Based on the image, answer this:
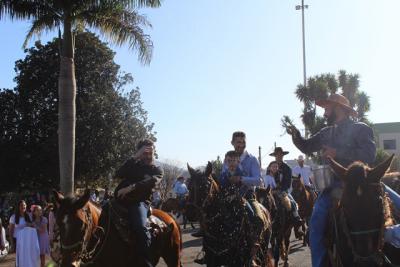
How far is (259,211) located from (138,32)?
1069 centimetres

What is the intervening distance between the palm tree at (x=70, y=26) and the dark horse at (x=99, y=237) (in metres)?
8.12

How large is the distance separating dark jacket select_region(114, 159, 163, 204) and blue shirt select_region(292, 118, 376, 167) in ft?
8.48

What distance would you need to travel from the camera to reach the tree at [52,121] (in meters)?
28.5

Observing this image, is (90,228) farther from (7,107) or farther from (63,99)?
(7,107)

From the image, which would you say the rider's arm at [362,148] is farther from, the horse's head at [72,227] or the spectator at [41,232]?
the spectator at [41,232]

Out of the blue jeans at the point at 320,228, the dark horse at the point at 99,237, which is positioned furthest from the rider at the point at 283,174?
the blue jeans at the point at 320,228

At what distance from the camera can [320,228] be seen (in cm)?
570

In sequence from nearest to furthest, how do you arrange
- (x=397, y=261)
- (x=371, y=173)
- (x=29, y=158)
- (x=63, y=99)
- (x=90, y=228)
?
(x=371, y=173), (x=397, y=261), (x=90, y=228), (x=63, y=99), (x=29, y=158)

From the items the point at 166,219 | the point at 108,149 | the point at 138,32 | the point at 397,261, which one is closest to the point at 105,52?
the point at 108,149

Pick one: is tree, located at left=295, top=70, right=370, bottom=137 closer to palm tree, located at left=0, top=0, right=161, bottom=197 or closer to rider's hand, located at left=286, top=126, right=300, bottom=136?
palm tree, located at left=0, top=0, right=161, bottom=197

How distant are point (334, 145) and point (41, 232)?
8656 millimetres

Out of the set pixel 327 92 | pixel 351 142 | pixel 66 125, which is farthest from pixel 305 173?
pixel 327 92

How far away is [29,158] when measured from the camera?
28.5 metres

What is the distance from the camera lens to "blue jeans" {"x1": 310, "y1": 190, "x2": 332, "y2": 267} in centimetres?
568
